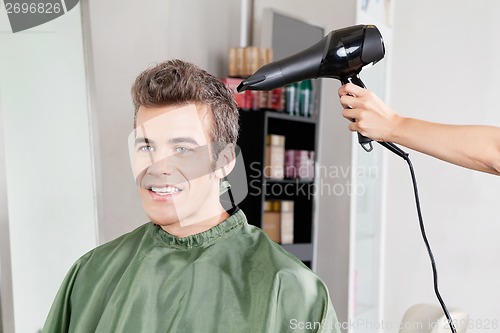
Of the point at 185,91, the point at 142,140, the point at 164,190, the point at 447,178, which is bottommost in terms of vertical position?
the point at 447,178

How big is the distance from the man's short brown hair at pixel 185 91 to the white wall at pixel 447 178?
2.75 m

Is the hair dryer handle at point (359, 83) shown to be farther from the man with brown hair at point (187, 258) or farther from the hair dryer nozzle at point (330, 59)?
the man with brown hair at point (187, 258)

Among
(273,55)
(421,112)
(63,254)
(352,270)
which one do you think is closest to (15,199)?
(63,254)

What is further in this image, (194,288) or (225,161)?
(225,161)

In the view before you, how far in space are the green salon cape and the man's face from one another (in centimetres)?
8

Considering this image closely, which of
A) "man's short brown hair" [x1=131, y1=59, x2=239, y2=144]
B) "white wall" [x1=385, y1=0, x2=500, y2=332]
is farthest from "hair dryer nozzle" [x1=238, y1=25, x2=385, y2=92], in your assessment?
"white wall" [x1=385, y1=0, x2=500, y2=332]

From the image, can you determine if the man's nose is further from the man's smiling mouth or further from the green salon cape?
the green salon cape

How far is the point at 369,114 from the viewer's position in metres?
1.19

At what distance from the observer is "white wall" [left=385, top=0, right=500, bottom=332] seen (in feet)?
12.3

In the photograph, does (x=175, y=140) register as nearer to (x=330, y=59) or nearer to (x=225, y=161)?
(x=225, y=161)

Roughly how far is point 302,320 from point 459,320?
66 centimetres

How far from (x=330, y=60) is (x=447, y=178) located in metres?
2.89

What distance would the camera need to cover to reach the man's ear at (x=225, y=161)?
4.85ft

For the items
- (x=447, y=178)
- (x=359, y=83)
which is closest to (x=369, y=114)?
(x=359, y=83)
